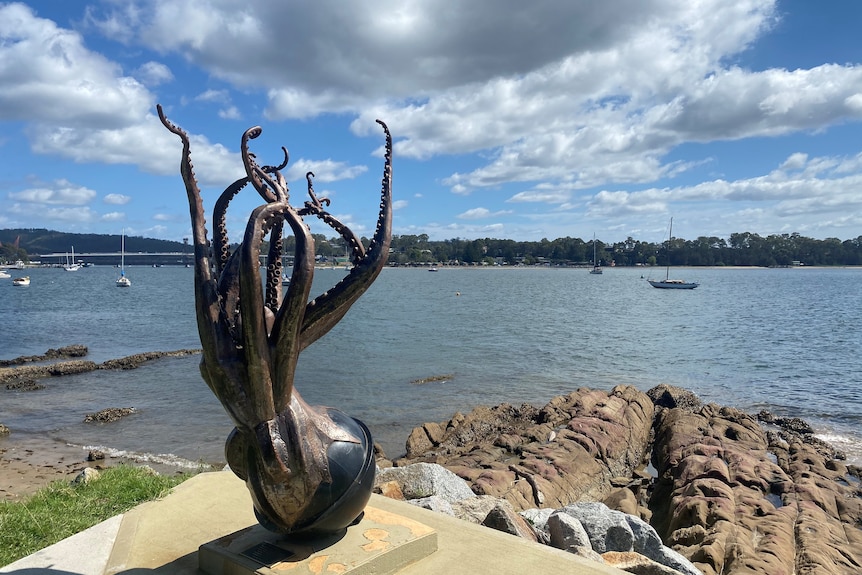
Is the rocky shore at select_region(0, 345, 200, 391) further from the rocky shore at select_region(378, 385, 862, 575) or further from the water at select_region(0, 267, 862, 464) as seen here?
the rocky shore at select_region(378, 385, 862, 575)

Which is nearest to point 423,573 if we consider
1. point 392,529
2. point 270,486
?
point 392,529

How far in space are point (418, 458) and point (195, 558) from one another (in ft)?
30.1

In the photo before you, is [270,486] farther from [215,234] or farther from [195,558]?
[215,234]

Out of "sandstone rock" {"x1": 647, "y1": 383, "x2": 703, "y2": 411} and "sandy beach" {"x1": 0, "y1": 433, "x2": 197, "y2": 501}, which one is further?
"sandstone rock" {"x1": 647, "y1": 383, "x2": 703, "y2": 411}

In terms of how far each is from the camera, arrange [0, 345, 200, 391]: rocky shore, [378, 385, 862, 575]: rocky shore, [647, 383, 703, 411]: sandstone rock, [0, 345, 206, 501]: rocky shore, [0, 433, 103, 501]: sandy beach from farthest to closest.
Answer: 1. [0, 345, 200, 391]: rocky shore
2. [647, 383, 703, 411]: sandstone rock
3. [0, 345, 206, 501]: rocky shore
4. [0, 433, 103, 501]: sandy beach
5. [378, 385, 862, 575]: rocky shore

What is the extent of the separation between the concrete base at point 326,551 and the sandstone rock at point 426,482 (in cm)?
298

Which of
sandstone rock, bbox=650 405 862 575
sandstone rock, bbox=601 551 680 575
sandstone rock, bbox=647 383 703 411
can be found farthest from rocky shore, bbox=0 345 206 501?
sandstone rock, bbox=647 383 703 411

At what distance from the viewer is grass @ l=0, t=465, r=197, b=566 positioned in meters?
6.54

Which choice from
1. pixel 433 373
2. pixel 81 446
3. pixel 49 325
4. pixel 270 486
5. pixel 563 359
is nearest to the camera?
pixel 270 486

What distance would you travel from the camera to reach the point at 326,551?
5215 mm

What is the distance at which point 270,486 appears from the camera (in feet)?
16.5

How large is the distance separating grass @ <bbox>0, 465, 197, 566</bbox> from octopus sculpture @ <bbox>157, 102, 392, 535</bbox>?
2857 millimetres

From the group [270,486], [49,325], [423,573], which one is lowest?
[49,325]

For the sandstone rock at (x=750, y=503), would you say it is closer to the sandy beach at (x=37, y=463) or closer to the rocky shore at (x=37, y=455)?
the sandy beach at (x=37, y=463)
